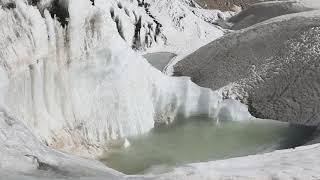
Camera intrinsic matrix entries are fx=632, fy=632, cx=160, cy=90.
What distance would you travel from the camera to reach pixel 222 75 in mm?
12445

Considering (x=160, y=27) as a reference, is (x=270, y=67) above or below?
below

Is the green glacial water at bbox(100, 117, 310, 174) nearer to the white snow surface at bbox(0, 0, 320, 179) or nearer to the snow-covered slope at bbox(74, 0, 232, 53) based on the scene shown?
the white snow surface at bbox(0, 0, 320, 179)

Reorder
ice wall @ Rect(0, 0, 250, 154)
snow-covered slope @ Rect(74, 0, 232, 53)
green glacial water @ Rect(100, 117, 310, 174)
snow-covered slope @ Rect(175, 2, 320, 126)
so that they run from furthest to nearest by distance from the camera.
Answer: snow-covered slope @ Rect(74, 0, 232, 53)
snow-covered slope @ Rect(175, 2, 320, 126)
green glacial water @ Rect(100, 117, 310, 174)
ice wall @ Rect(0, 0, 250, 154)

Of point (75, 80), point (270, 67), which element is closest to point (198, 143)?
point (75, 80)

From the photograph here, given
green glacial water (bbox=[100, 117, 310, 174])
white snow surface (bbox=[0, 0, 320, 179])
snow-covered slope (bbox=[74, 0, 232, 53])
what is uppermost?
snow-covered slope (bbox=[74, 0, 232, 53])

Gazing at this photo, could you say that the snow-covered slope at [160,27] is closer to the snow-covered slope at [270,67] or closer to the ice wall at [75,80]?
the snow-covered slope at [270,67]

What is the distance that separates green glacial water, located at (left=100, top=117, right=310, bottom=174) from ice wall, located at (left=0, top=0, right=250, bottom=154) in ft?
0.88

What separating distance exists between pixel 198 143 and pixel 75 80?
2018 mm

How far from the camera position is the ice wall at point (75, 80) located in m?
7.45

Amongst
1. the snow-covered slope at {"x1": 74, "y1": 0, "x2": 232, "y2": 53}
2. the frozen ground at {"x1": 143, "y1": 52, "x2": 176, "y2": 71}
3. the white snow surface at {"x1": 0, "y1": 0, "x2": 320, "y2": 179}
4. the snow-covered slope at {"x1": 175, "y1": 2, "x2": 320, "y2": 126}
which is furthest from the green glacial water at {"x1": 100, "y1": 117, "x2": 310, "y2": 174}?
the frozen ground at {"x1": 143, "y1": 52, "x2": 176, "y2": 71}

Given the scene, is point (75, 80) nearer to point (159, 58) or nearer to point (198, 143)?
point (198, 143)

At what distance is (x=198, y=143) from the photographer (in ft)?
29.5

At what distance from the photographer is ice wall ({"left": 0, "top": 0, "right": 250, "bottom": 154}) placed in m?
7.45

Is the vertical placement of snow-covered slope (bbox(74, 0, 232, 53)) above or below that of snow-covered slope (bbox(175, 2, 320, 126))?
above
